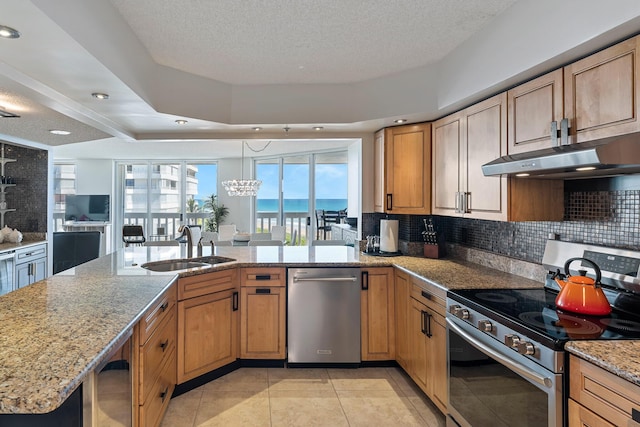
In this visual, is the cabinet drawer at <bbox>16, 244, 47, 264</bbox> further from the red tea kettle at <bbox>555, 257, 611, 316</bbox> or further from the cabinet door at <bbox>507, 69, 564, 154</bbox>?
the red tea kettle at <bbox>555, 257, 611, 316</bbox>

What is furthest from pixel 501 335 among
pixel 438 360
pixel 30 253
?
pixel 30 253

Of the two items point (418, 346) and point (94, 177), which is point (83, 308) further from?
point (94, 177)

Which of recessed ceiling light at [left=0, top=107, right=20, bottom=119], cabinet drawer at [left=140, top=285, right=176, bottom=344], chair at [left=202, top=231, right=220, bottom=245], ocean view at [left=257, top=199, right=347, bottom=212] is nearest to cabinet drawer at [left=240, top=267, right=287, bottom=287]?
cabinet drawer at [left=140, top=285, right=176, bottom=344]

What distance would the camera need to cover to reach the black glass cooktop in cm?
141

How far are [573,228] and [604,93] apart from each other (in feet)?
2.82

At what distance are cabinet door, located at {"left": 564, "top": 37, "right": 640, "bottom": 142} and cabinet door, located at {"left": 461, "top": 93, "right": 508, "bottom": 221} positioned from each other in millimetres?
487

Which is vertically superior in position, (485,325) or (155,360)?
(485,325)

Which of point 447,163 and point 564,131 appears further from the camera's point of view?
point 447,163

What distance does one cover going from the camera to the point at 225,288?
9.32 ft

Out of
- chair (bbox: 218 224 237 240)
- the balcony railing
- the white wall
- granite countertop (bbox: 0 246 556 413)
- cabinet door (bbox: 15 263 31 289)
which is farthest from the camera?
the white wall

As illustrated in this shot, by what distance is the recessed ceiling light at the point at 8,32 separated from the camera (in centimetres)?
160

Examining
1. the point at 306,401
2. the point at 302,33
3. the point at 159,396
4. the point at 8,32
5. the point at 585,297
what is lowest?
the point at 306,401

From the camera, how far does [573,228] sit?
6.95 feet

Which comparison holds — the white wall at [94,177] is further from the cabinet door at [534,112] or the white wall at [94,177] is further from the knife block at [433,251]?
the cabinet door at [534,112]
